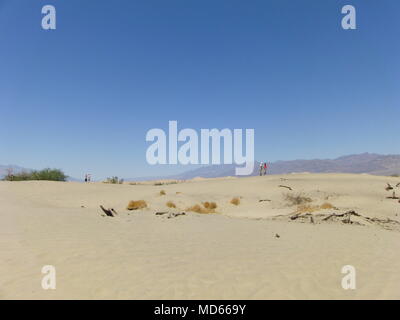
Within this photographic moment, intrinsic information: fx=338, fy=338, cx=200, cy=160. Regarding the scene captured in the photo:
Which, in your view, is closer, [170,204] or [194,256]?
[194,256]

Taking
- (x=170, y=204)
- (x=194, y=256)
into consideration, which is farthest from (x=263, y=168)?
(x=194, y=256)

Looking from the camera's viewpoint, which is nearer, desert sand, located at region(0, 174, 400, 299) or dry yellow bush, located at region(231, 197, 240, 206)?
desert sand, located at region(0, 174, 400, 299)

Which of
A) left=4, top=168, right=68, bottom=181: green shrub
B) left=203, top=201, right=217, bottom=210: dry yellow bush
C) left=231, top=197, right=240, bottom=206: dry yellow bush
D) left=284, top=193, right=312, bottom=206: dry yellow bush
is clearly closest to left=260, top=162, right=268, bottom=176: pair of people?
left=284, top=193, right=312, bottom=206: dry yellow bush

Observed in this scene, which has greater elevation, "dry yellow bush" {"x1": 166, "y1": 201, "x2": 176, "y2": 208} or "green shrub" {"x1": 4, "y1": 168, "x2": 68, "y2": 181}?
"green shrub" {"x1": 4, "y1": 168, "x2": 68, "y2": 181}

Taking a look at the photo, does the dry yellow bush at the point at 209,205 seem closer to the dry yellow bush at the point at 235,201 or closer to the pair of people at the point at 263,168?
the dry yellow bush at the point at 235,201

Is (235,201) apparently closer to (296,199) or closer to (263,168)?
(296,199)

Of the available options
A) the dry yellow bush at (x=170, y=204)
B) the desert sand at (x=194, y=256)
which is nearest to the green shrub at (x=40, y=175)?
the dry yellow bush at (x=170, y=204)

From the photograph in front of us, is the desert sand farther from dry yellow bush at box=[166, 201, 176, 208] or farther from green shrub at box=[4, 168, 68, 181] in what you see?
green shrub at box=[4, 168, 68, 181]

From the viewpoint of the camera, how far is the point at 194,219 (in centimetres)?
1232

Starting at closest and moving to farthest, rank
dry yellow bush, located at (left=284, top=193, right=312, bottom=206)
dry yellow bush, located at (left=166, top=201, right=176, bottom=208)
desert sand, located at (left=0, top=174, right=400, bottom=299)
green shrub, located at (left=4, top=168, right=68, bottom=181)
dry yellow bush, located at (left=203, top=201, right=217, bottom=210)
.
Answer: desert sand, located at (left=0, top=174, right=400, bottom=299)
dry yellow bush, located at (left=166, top=201, right=176, bottom=208)
dry yellow bush, located at (left=203, top=201, right=217, bottom=210)
dry yellow bush, located at (left=284, top=193, right=312, bottom=206)
green shrub, located at (left=4, top=168, right=68, bottom=181)

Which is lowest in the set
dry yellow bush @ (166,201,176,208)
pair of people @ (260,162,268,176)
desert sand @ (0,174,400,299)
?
dry yellow bush @ (166,201,176,208)

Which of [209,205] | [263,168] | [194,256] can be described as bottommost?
[209,205]
